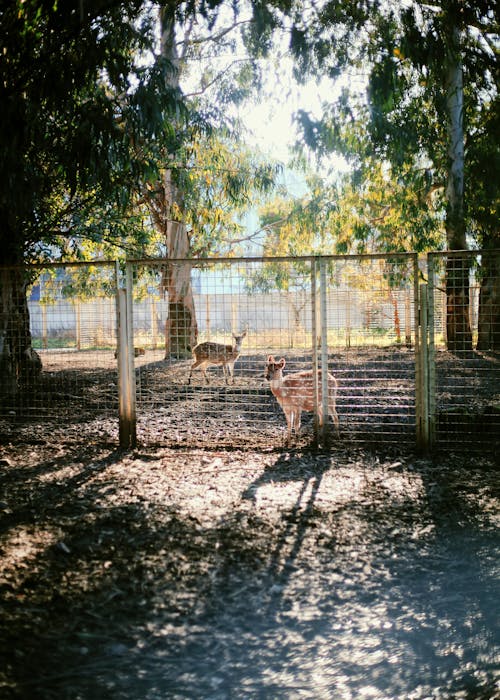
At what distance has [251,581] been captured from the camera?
317 cm

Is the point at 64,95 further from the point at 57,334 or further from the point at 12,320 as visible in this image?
the point at 57,334

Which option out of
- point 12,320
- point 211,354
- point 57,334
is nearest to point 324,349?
point 12,320

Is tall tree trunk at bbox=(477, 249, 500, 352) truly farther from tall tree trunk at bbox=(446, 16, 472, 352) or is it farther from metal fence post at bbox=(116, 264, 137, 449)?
metal fence post at bbox=(116, 264, 137, 449)

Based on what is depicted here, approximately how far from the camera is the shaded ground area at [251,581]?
2371 millimetres

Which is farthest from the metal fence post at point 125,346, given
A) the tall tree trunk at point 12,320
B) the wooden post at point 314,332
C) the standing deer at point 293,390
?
→ the wooden post at point 314,332

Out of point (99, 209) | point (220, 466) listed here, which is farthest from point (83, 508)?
point (99, 209)

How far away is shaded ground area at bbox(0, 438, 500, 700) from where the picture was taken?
2.37 metres

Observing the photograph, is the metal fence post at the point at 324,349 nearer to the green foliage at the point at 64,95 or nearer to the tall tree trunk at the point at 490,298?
the tall tree trunk at the point at 490,298

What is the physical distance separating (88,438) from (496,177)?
4889 mm

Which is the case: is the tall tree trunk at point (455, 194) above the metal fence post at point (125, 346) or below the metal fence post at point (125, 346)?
above

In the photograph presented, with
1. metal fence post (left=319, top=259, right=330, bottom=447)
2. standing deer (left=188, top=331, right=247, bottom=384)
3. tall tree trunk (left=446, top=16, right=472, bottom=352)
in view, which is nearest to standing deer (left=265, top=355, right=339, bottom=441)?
metal fence post (left=319, top=259, right=330, bottom=447)

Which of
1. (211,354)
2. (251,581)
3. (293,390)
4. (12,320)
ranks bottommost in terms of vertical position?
(251,581)

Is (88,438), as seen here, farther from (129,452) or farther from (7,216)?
(7,216)

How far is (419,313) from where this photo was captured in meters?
5.55
